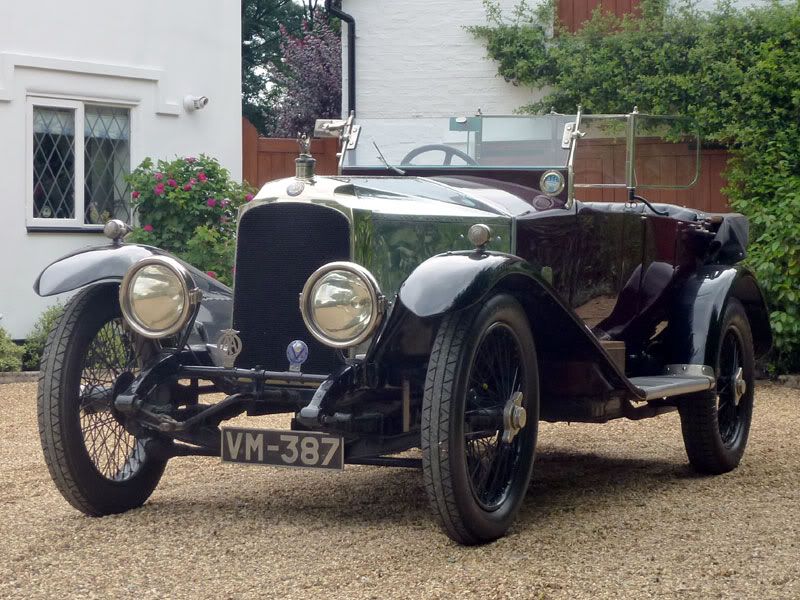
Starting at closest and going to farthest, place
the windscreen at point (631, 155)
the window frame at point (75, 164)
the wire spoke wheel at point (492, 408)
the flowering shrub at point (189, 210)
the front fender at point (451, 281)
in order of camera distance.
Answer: the front fender at point (451, 281) → the wire spoke wheel at point (492, 408) → the windscreen at point (631, 155) → the window frame at point (75, 164) → the flowering shrub at point (189, 210)

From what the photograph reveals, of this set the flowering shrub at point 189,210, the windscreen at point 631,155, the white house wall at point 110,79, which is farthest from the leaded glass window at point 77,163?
the windscreen at point 631,155

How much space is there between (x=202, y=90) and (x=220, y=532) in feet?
25.3

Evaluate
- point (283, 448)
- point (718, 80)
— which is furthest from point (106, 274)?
point (718, 80)

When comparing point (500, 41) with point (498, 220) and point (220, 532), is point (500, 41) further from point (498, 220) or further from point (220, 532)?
point (220, 532)

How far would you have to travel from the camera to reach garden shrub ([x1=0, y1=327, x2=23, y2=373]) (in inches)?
359

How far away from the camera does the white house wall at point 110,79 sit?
9.83 m

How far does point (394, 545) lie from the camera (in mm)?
4219

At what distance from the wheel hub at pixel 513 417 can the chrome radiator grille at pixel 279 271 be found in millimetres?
656

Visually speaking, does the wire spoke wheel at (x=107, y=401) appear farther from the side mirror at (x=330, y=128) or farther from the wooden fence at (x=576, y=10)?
the wooden fence at (x=576, y=10)

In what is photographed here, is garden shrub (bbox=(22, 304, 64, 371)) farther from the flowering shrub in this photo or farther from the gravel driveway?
the gravel driveway

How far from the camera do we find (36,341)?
9625 mm

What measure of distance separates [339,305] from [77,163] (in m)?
6.71

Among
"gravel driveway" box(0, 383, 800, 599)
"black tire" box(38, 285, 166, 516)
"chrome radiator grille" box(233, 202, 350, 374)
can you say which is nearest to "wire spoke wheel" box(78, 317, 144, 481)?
"black tire" box(38, 285, 166, 516)

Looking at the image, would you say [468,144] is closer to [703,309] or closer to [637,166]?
[637,166]
